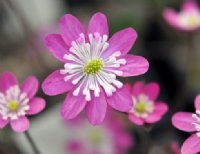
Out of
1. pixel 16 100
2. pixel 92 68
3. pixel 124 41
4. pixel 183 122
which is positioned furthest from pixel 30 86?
pixel 183 122

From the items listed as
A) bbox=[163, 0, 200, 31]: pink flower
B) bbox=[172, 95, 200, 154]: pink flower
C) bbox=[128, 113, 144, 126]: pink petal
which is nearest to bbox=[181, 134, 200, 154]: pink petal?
bbox=[172, 95, 200, 154]: pink flower

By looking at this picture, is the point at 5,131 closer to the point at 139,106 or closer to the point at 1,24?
the point at 139,106

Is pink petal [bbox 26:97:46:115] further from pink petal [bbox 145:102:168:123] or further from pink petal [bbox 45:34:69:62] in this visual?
pink petal [bbox 145:102:168:123]

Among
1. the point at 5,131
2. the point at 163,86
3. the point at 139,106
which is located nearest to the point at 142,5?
the point at 163,86

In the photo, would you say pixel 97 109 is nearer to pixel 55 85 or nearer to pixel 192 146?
pixel 55 85

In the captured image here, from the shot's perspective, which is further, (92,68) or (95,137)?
(95,137)
